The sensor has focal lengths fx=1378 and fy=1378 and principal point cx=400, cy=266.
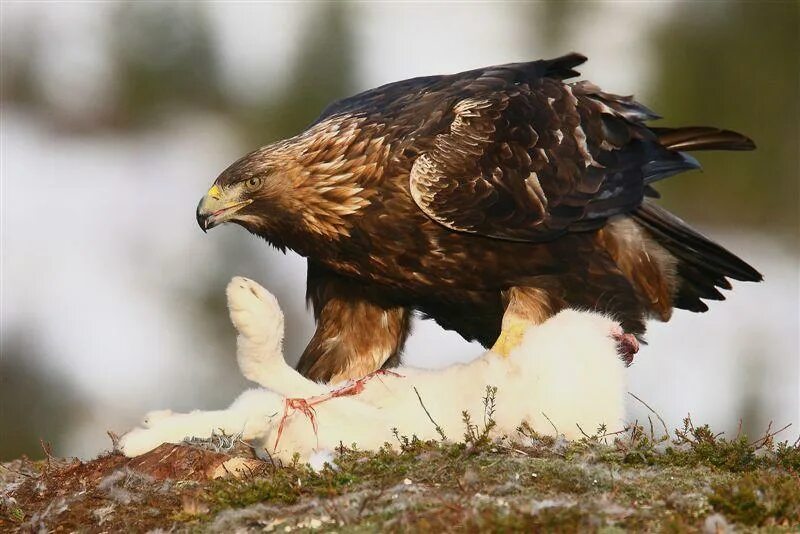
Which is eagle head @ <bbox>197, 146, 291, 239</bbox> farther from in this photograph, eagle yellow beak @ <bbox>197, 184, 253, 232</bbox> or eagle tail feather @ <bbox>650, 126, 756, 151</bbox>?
eagle tail feather @ <bbox>650, 126, 756, 151</bbox>

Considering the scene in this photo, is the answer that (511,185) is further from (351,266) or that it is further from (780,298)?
(780,298)

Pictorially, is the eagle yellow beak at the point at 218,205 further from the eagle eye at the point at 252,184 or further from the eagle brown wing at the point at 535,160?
the eagle brown wing at the point at 535,160

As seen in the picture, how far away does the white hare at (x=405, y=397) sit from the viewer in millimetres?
6266

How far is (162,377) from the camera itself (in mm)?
16594

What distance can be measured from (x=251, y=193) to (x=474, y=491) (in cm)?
282

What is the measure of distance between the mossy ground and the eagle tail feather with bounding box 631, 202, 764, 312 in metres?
2.17

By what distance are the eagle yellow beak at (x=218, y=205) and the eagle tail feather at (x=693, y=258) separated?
235 cm

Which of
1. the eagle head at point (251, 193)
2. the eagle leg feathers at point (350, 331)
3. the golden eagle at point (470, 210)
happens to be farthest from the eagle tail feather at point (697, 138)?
the eagle head at point (251, 193)

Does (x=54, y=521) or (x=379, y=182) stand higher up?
(x=379, y=182)

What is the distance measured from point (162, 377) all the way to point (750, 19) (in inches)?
445

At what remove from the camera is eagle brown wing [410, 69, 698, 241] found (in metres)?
7.20

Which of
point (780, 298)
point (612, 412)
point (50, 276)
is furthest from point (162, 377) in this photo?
point (612, 412)

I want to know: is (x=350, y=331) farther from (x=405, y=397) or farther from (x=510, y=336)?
(x=405, y=397)

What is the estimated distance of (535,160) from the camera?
757 cm
